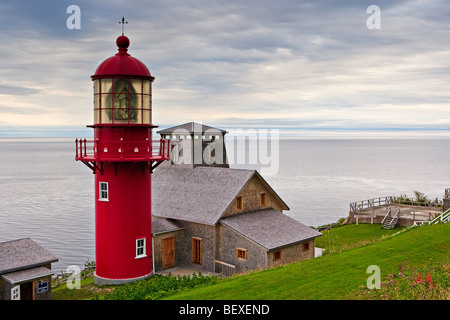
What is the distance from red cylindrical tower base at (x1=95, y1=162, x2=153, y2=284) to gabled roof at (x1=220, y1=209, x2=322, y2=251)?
16.0ft

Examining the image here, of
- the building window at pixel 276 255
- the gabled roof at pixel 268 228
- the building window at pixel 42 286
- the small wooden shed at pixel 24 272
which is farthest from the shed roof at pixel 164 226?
the building window at pixel 42 286

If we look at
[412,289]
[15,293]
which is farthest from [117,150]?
[412,289]

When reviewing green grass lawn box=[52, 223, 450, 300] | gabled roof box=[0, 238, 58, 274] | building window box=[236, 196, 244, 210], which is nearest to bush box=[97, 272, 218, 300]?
green grass lawn box=[52, 223, 450, 300]

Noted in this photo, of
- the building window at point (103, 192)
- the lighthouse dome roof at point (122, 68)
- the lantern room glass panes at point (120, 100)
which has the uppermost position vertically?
the lighthouse dome roof at point (122, 68)

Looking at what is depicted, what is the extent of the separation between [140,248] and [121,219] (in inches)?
80.3

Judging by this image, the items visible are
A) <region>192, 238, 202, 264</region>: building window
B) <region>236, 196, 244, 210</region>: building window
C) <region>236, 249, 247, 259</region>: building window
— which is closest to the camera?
<region>236, 249, 247, 259</region>: building window

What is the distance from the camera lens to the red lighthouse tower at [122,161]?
20.4 meters

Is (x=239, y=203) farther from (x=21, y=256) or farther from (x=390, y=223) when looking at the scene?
(x=390, y=223)

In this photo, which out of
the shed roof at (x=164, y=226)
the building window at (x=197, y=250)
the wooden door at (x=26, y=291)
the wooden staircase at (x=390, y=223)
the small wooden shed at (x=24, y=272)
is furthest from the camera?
the wooden staircase at (x=390, y=223)

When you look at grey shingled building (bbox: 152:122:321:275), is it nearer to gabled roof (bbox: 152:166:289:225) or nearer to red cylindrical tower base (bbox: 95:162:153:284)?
gabled roof (bbox: 152:166:289:225)

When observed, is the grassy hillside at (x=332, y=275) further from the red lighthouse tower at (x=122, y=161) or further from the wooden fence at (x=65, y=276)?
the wooden fence at (x=65, y=276)

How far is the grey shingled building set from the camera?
2333 centimetres

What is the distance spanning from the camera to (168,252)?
25.1 meters
